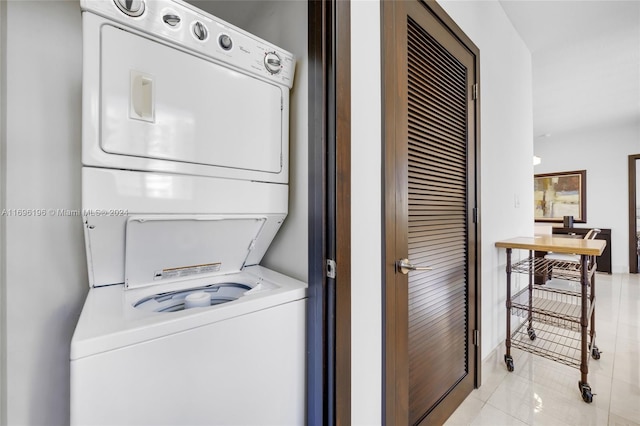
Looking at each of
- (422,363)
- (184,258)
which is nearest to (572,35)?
(422,363)

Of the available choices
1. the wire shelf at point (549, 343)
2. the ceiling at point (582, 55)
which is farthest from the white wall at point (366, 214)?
the ceiling at point (582, 55)

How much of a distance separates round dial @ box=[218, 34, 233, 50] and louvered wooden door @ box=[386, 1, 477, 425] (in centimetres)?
68

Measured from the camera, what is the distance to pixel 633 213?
4.91 meters

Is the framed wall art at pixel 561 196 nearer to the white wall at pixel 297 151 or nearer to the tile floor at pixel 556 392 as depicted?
the tile floor at pixel 556 392

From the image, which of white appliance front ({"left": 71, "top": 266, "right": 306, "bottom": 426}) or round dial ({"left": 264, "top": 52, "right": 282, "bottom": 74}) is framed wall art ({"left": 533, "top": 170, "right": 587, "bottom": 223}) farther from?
white appliance front ({"left": 71, "top": 266, "right": 306, "bottom": 426})

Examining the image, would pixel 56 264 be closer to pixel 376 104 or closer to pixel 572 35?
pixel 376 104

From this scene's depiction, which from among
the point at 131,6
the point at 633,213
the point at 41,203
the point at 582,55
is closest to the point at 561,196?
the point at 633,213

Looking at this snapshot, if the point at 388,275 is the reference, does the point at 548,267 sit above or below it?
below

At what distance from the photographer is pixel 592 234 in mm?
3197

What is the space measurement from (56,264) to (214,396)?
0.78m

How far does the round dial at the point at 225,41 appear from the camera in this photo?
0.95m

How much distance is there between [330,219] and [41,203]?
3.35ft

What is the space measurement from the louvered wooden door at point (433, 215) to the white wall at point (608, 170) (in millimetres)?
5627

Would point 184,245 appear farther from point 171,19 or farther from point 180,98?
point 171,19
